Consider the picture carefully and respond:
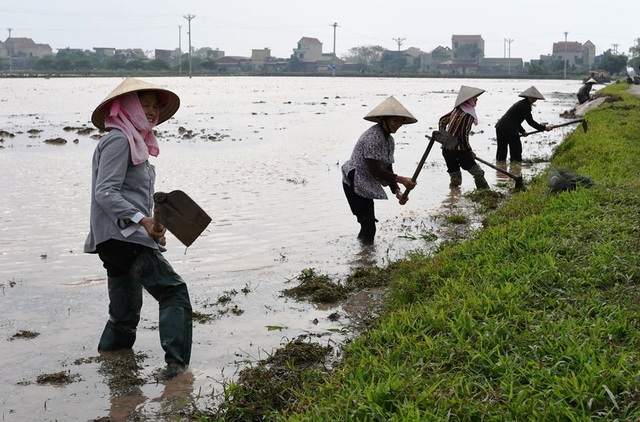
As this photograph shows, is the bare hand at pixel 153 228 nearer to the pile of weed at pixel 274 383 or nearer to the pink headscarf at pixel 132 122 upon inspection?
the pink headscarf at pixel 132 122

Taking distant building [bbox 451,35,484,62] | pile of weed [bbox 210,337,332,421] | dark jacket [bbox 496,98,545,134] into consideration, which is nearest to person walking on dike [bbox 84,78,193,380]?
pile of weed [bbox 210,337,332,421]

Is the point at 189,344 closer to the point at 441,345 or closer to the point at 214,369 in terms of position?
the point at 214,369

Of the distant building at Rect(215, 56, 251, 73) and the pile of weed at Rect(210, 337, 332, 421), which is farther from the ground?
the distant building at Rect(215, 56, 251, 73)

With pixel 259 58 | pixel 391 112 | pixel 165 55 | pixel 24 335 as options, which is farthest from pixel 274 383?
pixel 165 55

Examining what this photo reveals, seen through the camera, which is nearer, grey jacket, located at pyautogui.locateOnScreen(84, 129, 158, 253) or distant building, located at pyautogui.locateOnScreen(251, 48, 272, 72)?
grey jacket, located at pyautogui.locateOnScreen(84, 129, 158, 253)

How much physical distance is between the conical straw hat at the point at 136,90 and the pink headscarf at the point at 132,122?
0.15 feet

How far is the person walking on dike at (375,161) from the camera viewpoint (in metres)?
7.22

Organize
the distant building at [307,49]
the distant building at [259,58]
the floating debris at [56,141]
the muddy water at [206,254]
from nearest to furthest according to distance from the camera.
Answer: the muddy water at [206,254] < the floating debris at [56,141] < the distant building at [259,58] < the distant building at [307,49]

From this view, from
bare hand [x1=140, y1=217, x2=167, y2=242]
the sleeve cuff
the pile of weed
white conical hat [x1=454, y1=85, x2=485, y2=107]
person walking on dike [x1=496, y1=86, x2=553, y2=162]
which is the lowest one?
the pile of weed

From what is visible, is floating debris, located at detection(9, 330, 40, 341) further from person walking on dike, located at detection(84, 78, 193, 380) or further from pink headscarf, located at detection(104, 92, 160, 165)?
pink headscarf, located at detection(104, 92, 160, 165)

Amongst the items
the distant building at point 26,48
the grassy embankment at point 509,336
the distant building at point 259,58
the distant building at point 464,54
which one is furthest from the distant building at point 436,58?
the grassy embankment at point 509,336

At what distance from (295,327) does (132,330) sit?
3.78ft

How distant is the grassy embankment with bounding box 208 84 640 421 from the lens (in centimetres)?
309

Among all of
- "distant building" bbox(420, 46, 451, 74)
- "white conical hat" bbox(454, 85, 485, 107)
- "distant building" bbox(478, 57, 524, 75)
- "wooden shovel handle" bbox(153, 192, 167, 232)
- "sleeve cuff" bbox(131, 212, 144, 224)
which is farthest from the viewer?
"distant building" bbox(420, 46, 451, 74)
